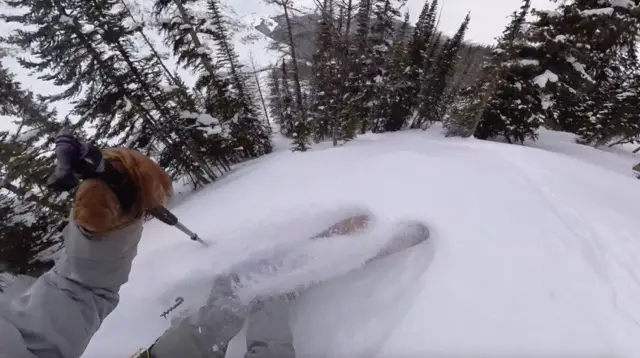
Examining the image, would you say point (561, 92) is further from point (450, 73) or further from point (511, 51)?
point (450, 73)

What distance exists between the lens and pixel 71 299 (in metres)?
2.21

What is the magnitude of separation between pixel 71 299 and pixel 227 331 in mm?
1880

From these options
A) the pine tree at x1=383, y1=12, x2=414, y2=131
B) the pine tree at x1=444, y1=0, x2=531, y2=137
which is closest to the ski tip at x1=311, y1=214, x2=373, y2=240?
the pine tree at x1=444, y1=0, x2=531, y2=137

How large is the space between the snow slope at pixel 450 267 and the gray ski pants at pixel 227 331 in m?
0.24

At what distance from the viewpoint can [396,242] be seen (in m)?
4.52

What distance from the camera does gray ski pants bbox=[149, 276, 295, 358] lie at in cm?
343

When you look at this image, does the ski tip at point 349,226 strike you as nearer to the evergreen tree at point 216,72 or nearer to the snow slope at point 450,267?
the snow slope at point 450,267

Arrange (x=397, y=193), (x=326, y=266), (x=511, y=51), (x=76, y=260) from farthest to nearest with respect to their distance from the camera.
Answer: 1. (x=511, y=51)
2. (x=397, y=193)
3. (x=326, y=266)
4. (x=76, y=260)

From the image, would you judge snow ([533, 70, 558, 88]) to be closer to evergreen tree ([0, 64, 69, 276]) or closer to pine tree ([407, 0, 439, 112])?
pine tree ([407, 0, 439, 112])

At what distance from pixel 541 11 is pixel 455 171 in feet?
38.8

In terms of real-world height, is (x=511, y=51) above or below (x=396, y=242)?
above

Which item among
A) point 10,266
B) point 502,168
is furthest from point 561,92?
point 10,266

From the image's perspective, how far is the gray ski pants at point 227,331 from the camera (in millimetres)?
3432

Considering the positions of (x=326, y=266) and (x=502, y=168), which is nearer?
(x=326, y=266)
